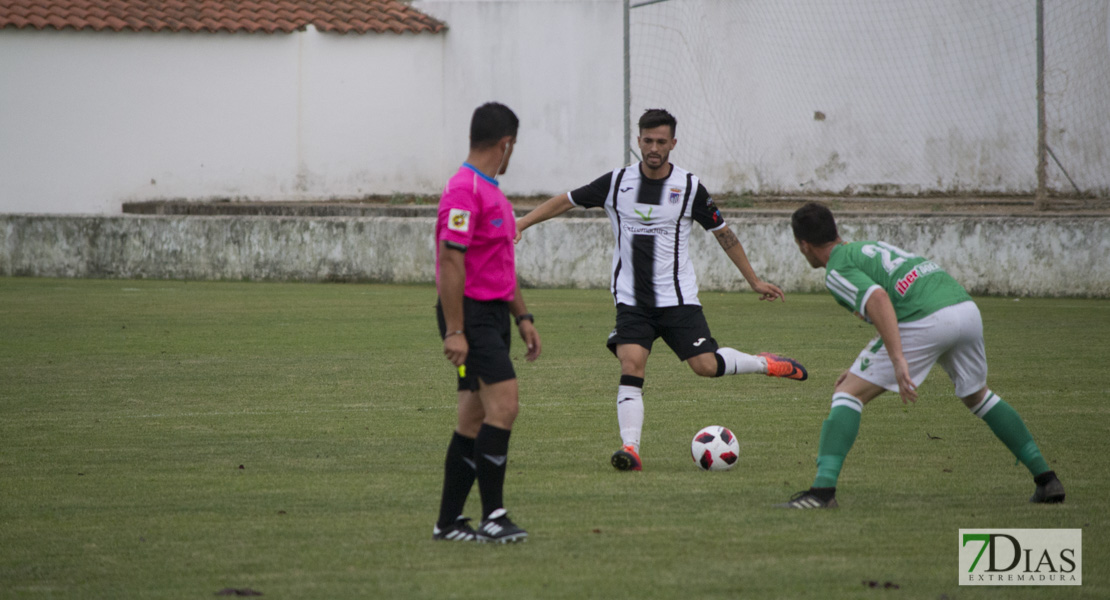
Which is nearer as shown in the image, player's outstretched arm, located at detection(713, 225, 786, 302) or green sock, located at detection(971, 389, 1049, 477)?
green sock, located at detection(971, 389, 1049, 477)

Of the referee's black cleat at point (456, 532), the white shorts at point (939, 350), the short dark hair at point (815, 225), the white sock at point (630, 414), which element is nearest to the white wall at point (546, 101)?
the white sock at point (630, 414)

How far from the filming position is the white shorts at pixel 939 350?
5.36 m

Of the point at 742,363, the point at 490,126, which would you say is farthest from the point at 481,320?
the point at 742,363

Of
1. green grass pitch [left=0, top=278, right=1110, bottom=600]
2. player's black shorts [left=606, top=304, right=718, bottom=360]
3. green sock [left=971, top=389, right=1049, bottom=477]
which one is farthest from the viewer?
player's black shorts [left=606, top=304, right=718, bottom=360]

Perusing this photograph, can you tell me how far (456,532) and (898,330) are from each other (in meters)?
2.00

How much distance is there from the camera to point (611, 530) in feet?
16.5

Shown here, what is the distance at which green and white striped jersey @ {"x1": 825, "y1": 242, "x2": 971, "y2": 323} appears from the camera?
209 inches

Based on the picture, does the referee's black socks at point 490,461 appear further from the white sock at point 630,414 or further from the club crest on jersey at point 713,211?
the club crest on jersey at point 713,211

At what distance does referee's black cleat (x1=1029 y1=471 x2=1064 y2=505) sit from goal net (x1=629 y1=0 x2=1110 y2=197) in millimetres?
15658

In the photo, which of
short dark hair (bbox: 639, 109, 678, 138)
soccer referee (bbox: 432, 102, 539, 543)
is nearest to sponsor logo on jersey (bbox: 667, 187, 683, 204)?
short dark hair (bbox: 639, 109, 678, 138)

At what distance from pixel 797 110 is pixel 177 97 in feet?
40.2

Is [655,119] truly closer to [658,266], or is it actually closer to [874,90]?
[658,266]

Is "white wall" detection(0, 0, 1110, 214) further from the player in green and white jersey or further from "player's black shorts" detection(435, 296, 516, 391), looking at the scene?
"player's black shorts" detection(435, 296, 516, 391)

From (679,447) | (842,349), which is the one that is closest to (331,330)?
(842,349)
